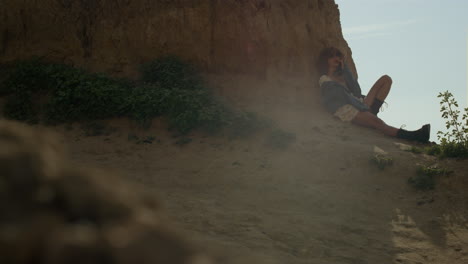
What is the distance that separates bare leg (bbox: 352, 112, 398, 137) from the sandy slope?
59 centimetres

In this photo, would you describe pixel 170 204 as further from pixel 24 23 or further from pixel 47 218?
pixel 24 23

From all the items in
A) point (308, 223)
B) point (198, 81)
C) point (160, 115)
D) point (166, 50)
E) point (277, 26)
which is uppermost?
point (277, 26)

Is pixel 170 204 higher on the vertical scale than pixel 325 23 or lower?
lower

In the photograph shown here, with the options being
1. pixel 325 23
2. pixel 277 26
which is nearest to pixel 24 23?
pixel 277 26

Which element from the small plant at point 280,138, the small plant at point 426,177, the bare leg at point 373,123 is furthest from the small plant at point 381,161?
the bare leg at point 373,123

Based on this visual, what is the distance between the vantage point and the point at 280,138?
259 inches

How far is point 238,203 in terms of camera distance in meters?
4.75

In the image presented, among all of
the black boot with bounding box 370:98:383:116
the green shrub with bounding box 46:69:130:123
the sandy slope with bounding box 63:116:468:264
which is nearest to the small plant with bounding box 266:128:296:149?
the sandy slope with bounding box 63:116:468:264

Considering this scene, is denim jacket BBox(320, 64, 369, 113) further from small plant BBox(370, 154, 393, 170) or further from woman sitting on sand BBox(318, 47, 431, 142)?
small plant BBox(370, 154, 393, 170)

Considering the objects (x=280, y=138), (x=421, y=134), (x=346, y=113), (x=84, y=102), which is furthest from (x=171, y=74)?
(x=421, y=134)

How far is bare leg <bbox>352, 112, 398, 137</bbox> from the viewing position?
7910mm

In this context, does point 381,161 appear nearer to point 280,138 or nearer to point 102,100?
point 280,138

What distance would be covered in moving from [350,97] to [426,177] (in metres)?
3.40

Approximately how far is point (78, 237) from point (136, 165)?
5.20 meters
